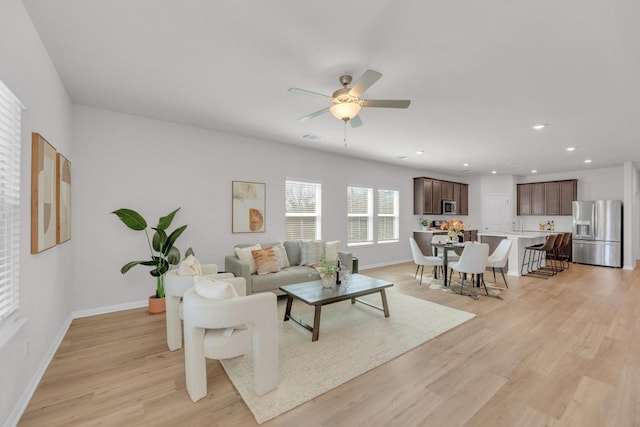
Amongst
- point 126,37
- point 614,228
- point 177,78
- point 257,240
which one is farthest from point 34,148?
point 614,228

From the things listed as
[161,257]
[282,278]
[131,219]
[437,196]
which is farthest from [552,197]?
[131,219]

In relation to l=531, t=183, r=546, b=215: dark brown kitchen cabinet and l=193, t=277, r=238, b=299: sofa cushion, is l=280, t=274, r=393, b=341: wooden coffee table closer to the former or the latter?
l=193, t=277, r=238, b=299: sofa cushion

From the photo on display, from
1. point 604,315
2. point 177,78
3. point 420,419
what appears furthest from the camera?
point 604,315

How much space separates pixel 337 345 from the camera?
3.01 metres

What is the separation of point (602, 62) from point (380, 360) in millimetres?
3421

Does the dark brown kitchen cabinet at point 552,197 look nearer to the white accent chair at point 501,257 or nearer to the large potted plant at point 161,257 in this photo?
the white accent chair at point 501,257

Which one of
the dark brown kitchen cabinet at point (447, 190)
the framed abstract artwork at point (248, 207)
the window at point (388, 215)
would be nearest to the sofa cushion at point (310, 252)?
the framed abstract artwork at point (248, 207)

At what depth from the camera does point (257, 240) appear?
5.27 m

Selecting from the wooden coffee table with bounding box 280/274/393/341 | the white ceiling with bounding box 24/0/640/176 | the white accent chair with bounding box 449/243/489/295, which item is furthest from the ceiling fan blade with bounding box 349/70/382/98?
the white accent chair with bounding box 449/243/489/295

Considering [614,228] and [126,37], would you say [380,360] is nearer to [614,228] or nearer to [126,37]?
[126,37]

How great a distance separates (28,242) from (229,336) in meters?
1.71

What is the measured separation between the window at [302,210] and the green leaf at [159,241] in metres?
2.31

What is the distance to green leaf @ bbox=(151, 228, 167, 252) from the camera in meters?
3.89

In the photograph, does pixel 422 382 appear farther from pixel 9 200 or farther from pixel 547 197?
pixel 547 197
